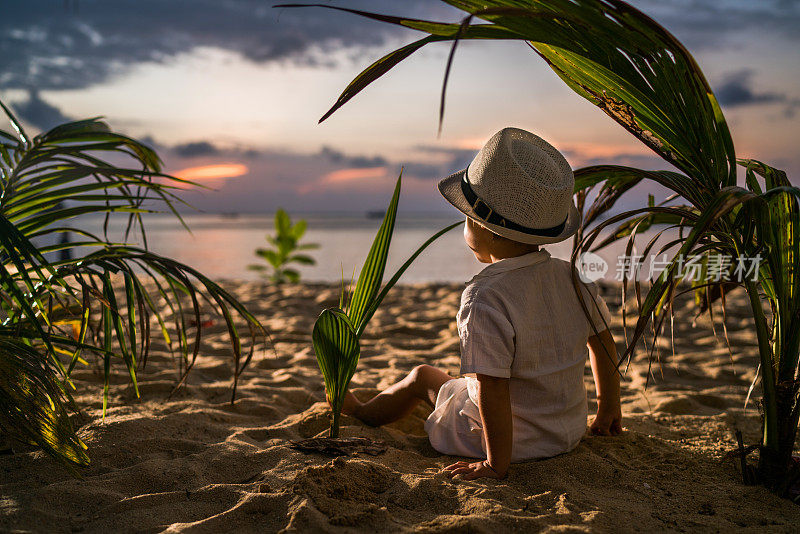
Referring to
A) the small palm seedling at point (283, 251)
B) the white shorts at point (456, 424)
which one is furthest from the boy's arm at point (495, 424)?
the small palm seedling at point (283, 251)

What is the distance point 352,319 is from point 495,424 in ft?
1.71

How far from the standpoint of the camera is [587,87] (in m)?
1.60

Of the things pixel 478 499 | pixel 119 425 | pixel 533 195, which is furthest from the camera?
pixel 119 425

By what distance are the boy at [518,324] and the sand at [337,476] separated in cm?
10

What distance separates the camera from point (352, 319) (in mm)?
1806

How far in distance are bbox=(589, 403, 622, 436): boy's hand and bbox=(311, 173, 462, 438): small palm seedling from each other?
0.83 meters

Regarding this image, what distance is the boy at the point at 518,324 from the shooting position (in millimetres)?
1601

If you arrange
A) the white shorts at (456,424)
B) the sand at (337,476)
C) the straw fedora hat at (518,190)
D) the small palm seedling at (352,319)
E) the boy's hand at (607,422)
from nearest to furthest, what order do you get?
the sand at (337,476), the straw fedora hat at (518,190), the small palm seedling at (352,319), the white shorts at (456,424), the boy's hand at (607,422)

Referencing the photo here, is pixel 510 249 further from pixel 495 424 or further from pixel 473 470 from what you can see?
pixel 473 470

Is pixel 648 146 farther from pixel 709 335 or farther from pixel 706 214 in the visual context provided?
pixel 709 335

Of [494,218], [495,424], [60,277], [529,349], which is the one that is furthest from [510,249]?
[60,277]

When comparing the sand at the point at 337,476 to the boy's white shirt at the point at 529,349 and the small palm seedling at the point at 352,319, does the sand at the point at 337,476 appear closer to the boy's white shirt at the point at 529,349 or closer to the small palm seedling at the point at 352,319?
the boy's white shirt at the point at 529,349

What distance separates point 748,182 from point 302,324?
9.92 ft

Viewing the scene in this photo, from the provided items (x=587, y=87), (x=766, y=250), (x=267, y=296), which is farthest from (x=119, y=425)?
(x=267, y=296)
